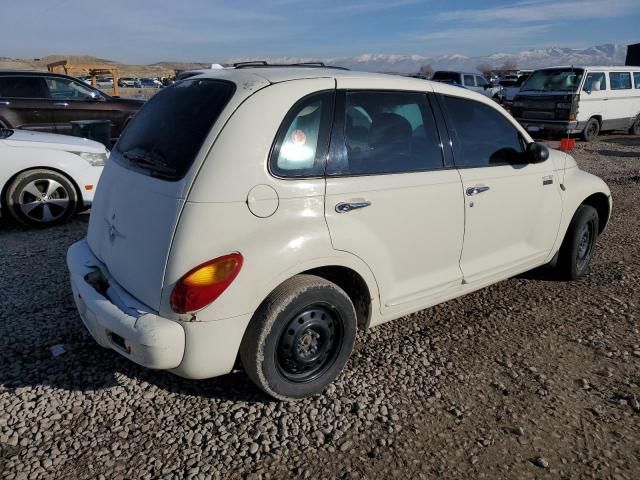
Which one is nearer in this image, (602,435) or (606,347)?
(602,435)

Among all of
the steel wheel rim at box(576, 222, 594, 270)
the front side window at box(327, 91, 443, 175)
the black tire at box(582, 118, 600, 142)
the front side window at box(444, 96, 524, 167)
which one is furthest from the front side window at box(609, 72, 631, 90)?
the front side window at box(327, 91, 443, 175)

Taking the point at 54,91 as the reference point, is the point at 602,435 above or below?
below

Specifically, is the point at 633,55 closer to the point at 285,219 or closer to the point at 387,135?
the point at 387,135

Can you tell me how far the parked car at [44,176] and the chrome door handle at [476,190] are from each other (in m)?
4.34

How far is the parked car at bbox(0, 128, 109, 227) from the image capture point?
568cm

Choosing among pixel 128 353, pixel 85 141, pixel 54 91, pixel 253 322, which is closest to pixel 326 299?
pixel 253 322

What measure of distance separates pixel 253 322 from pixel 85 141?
4892mm

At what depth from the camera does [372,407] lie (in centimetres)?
285

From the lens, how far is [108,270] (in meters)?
2.89

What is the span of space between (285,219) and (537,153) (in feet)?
7.20

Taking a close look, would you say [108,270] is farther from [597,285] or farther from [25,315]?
[597,285]

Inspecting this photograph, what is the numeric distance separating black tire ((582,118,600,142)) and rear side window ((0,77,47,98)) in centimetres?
1352

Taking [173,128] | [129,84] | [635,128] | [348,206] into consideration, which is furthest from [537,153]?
[129,84]

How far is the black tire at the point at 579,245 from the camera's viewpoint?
14.5 ft
